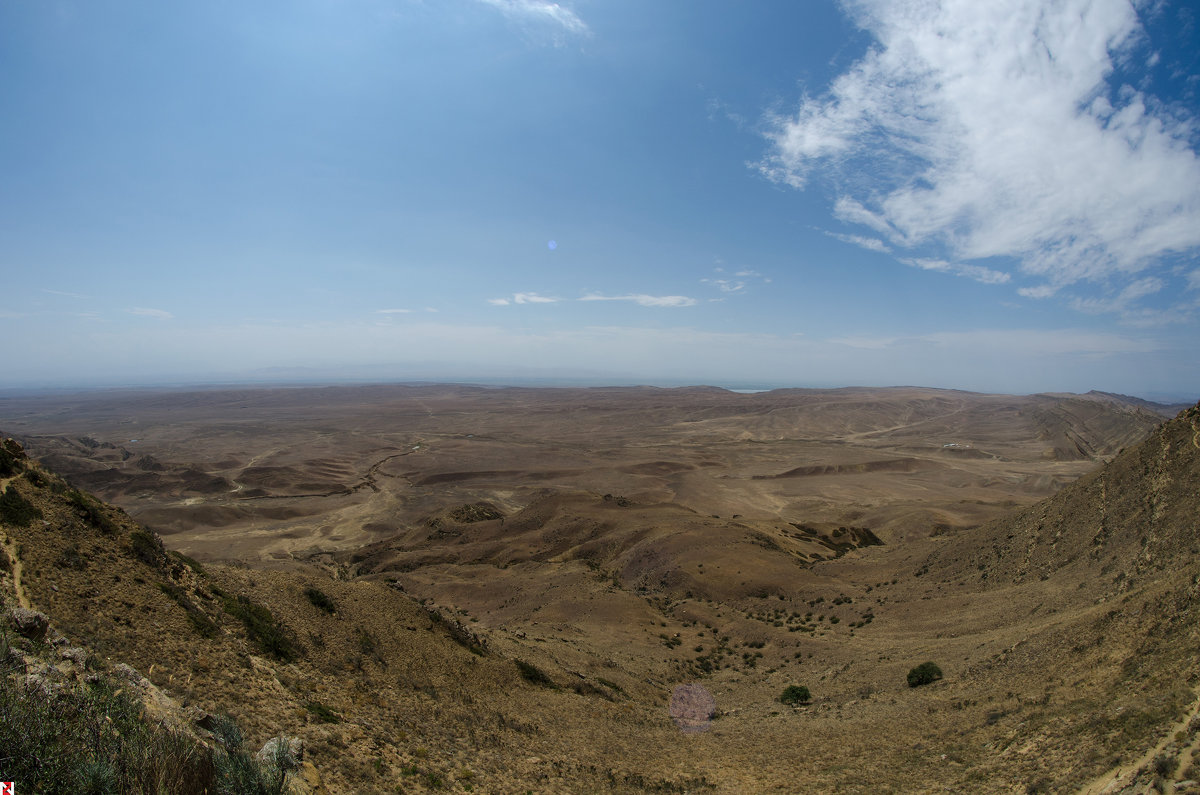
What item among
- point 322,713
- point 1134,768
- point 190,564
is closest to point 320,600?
point 190,564

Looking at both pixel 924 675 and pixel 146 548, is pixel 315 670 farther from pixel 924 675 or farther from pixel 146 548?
pixel 924 675

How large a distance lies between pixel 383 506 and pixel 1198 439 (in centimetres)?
6477

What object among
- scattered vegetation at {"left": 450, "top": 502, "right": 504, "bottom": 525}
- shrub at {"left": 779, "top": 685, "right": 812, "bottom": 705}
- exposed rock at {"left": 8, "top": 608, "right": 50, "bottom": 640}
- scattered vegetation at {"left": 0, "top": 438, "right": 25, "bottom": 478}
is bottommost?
scattered vegetation at {"left": 450, "top": 502, "right": 504, "bottom": 525}

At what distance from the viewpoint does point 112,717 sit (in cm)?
505

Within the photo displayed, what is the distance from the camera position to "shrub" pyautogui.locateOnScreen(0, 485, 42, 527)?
10250mm

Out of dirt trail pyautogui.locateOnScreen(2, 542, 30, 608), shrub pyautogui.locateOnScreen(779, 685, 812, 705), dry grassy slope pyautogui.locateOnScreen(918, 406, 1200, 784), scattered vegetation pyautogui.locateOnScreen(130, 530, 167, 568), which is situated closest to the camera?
dirt trail pyautogui.locateOnScreen(2, 542, 30, 608)

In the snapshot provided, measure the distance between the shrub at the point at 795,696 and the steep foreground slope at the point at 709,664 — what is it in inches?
11.6

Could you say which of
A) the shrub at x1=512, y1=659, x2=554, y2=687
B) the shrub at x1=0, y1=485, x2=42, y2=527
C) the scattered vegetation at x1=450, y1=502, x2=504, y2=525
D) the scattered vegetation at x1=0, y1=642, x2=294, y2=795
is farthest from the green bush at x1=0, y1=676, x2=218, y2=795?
the scattered vegetation at x1=450, y1=502, x2=504, y2=525

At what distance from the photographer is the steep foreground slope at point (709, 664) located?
337 inches

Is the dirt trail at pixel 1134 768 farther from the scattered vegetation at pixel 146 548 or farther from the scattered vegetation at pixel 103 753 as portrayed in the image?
the scattered vegetation at pixel 146 548

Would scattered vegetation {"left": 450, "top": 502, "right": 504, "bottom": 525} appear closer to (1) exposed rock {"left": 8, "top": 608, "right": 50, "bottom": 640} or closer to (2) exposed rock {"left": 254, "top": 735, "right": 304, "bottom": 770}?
(2) exposed rock {"left": 254, "top": 735, "right": 304, "bottom": 770}

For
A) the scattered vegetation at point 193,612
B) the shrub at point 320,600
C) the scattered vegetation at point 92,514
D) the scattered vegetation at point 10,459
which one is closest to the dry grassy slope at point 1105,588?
the scattered vegetation at point 193,612

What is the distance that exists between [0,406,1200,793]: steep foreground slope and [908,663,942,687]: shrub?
0.34 metres

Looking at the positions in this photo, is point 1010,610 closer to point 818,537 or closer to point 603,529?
point 818,537
